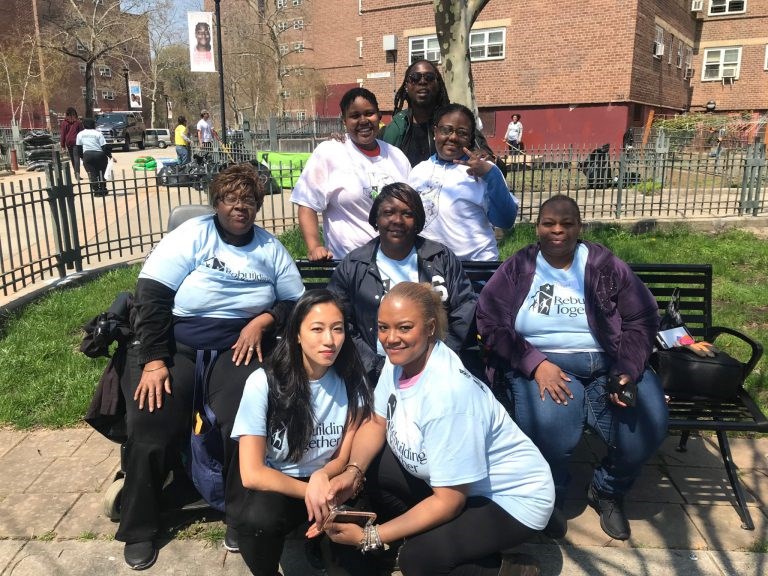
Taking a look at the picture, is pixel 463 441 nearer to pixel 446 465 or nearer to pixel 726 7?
pixel 446 465

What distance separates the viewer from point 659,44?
24.0 m

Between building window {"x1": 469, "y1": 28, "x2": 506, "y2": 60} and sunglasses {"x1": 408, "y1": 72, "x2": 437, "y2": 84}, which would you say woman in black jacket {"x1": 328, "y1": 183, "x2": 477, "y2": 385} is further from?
building window {"x1": 469, "y1": 28, "x2": 506, "y2": 60}

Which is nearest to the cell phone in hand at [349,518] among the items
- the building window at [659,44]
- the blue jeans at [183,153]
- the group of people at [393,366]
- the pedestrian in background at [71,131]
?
the group of people at [393,366]

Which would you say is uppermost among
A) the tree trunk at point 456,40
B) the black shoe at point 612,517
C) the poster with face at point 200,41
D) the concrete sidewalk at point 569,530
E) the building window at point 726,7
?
the building window at point 726,7

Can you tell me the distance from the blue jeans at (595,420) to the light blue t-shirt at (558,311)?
0.21ft

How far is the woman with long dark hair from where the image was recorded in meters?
2.35

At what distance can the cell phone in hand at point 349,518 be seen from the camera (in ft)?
7.16

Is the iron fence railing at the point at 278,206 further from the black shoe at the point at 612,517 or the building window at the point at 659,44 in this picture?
the building window at the point at 659,44

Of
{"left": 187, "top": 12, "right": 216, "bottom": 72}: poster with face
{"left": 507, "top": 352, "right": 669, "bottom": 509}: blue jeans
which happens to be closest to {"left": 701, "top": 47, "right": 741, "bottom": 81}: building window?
{"left": 187, "top": 12, "right": 216, "bottom": 72}: poster with face

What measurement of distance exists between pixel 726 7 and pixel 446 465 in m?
34.9

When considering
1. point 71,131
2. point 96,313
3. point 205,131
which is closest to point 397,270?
point 96,313

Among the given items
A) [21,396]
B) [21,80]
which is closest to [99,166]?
[21,396]

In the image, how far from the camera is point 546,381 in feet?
9.18

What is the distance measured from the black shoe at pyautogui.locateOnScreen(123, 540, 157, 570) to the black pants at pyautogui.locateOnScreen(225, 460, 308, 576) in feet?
1.72
